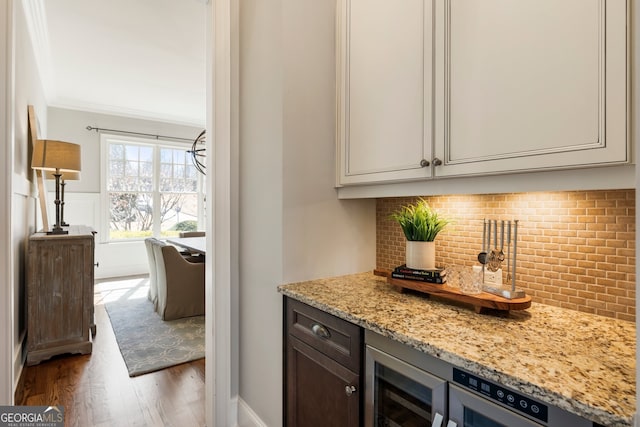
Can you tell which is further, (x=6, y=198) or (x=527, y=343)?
(x=6, y=198)

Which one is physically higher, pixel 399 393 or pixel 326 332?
pixel 326 332

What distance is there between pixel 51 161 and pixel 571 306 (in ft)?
11.9

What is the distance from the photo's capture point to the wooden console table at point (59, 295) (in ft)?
8.45

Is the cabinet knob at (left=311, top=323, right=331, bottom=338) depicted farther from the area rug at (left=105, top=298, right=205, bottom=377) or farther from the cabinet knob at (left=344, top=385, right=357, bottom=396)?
the area rug at (left=105, top=298, right=205, bottom=377)

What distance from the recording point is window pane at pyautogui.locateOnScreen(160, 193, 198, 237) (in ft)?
20.0

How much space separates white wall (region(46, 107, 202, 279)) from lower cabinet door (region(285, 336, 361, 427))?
17.3 feet

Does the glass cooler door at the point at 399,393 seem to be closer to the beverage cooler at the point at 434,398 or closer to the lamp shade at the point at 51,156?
the beverage cooler at the point at 434,398

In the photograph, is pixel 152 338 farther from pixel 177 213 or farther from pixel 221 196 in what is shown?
pixel 177 213

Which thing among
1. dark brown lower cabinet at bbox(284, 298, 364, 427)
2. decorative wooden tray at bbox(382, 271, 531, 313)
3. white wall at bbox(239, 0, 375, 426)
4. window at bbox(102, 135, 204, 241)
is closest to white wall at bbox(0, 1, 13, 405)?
white wall at bbox(239, 0, 375, 426)

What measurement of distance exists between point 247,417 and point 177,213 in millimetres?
5172

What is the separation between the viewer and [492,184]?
1.09 meters

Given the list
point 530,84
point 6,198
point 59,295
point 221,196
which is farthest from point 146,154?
point 530,84

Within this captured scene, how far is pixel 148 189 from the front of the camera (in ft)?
19.4

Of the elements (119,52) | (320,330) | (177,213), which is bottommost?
(320,330)
